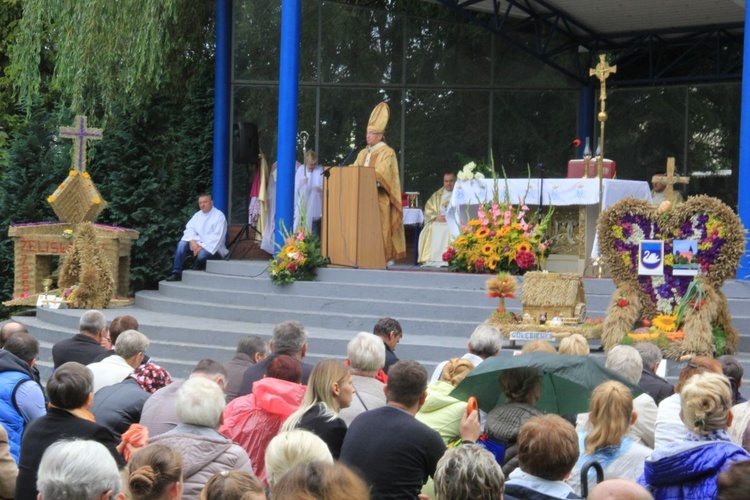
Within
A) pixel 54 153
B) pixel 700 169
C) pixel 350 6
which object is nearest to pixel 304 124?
pixel 350 6

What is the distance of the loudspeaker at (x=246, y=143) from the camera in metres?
17.0

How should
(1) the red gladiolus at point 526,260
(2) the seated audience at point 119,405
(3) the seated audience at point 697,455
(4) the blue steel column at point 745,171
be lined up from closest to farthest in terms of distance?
(3) the seated audience at point 697,455
(2) the seated audience at point 119,405
(4) the blue steel column at point 745,171
(1) the red gladiolus at point 526,260

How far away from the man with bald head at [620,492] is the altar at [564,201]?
1001 cm

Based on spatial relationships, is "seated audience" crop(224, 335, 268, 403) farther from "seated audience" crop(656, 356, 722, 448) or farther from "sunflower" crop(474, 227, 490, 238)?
"sunflower" crop(474, 227, 490, 238)

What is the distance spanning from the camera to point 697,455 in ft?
14.1

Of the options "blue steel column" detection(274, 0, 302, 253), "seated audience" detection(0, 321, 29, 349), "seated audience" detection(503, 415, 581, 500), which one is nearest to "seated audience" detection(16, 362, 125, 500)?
"seated audience" detection(503, 415, 581, 500)

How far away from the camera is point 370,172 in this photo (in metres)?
14.1

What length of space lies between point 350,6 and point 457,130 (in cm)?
274

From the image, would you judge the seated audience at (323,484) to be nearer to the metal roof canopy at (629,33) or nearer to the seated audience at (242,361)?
the seated audience at (242,361)

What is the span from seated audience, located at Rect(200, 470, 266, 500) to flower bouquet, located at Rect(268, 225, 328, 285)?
10.0 metres

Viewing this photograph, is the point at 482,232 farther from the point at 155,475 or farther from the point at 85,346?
the point at 155,475

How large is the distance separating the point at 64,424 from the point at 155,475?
1333 mm

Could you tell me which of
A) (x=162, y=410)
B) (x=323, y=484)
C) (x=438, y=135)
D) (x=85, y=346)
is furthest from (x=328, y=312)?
(x=323, y=484)

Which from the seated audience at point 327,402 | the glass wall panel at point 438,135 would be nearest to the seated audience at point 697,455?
the seated audience at point 327,402
